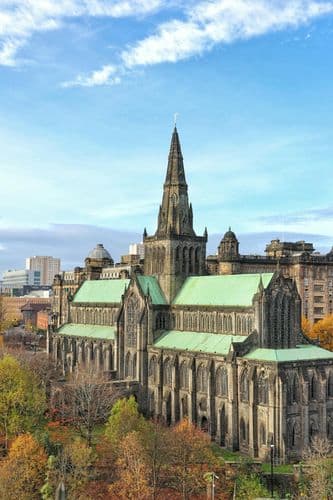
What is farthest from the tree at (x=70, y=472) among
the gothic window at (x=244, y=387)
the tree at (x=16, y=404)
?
the gothic window at (x=244, y=387)

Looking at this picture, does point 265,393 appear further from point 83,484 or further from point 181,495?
point 83,484

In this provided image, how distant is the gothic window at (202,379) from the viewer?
320 feet

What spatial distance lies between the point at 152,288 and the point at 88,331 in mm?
28558

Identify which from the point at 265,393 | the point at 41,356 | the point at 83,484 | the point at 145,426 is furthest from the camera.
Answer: the point at 41,356

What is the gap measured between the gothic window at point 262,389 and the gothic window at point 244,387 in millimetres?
2577

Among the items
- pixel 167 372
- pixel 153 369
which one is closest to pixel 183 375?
pixel 167 372

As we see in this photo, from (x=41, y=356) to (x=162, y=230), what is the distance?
42.1 metres

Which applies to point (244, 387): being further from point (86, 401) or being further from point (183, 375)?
point (86, 401)

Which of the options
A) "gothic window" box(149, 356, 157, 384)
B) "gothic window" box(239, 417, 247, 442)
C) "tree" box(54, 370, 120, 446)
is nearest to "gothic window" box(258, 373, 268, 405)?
"gothic window" box(239, 417, 247, 442)

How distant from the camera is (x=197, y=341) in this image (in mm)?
103562

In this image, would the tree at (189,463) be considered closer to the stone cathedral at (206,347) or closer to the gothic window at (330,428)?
the stone cathedral at (206,347)

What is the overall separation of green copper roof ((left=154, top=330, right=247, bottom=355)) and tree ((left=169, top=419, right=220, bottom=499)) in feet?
77.9

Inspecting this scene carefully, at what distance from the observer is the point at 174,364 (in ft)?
342

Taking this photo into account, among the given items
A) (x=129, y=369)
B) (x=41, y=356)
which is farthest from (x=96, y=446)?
(x=41, y=356)
